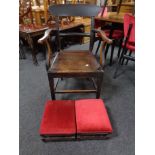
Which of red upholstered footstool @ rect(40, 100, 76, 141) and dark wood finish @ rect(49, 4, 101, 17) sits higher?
dark wood finish @ rect(49, 4, 101, 17)

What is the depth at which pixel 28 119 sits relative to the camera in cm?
136

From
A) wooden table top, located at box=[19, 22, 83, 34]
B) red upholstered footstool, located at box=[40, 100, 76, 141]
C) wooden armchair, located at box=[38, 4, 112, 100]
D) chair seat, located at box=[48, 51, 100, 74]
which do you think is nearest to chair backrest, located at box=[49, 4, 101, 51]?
wooden armchair, located at box=[38, 4, 112, 100]

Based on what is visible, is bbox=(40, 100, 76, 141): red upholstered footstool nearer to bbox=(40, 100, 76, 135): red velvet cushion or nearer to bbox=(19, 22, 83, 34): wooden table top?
bbox=(40, 100, 76, 135): red velvet cushion

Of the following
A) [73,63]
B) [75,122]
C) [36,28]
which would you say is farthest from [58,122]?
[36,28]

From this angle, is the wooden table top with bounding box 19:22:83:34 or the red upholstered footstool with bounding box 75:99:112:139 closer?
the red upholstered footstool with bounding box 75:99:112:139

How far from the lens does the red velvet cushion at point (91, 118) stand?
1060 millimetres

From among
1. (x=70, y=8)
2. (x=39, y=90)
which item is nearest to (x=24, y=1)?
(x=70, y=8)

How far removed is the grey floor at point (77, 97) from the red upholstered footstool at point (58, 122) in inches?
4.1

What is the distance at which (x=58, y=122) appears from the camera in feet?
3.59

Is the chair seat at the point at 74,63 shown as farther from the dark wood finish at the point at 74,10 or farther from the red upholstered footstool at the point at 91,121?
the dark wood finish at the point at 74,10

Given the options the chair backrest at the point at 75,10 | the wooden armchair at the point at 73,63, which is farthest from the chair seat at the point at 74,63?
the chair backrest at the point at 75,10

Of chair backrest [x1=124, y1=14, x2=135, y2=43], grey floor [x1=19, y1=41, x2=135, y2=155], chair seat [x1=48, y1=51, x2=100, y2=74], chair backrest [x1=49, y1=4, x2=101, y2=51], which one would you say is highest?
chair backrest [x1=49, y1=4, x2=101, y2=51]

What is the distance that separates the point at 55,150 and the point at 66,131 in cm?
19

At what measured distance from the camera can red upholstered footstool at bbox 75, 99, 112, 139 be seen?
3.48 feet
